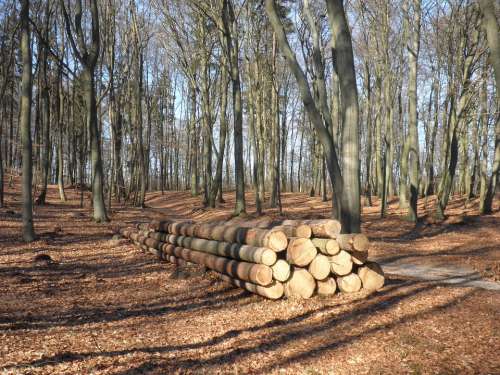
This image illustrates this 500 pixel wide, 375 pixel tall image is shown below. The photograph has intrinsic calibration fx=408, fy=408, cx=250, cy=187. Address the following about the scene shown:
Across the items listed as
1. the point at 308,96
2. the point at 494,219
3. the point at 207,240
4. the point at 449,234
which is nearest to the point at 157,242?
the point at 207,240

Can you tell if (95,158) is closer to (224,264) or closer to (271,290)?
(224,264)

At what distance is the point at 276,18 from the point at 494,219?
439 inches

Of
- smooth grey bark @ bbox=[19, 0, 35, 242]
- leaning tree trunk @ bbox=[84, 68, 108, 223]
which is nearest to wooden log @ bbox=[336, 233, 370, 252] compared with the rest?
smooth grey bark @ bbox=[19, 0, 35, 242]

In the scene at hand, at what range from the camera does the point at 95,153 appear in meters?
15.2

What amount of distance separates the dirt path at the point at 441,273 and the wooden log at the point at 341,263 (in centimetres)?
199

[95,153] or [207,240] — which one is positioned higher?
[95,153]

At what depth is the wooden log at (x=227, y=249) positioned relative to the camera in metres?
6.02

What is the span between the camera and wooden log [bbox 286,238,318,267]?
236 inches

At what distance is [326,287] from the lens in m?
6.11

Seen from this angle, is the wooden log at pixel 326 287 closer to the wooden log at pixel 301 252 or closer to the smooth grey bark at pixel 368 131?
the wooden log at pixel 301 252

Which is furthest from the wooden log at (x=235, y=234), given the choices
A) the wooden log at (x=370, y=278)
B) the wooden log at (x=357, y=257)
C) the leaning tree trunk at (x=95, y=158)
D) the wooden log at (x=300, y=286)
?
the leaning tree trunk at (x=95, y=158)

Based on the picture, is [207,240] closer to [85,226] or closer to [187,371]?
[187,371]

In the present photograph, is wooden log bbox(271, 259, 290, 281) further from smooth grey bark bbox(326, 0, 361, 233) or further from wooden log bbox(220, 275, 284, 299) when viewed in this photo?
smooth grey bark bbox(326, 0, 361, 233)

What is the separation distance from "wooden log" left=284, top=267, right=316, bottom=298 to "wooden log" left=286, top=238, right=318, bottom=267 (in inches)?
7.3
